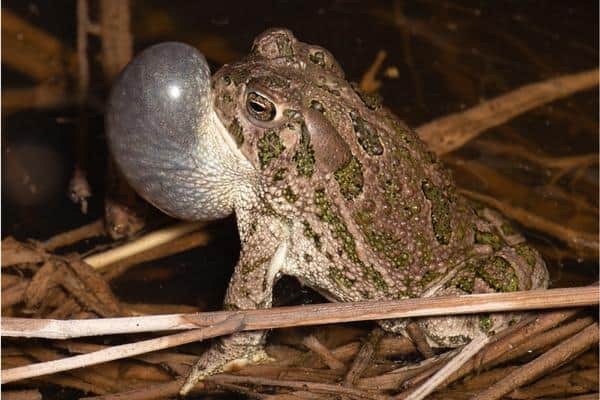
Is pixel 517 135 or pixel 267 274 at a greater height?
pixel 517 135

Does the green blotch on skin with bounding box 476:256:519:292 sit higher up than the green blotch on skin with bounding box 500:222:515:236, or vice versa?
the green blotch on skin with bounding box 500:222:515:236

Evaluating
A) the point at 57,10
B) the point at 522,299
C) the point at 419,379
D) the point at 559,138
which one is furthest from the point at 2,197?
the point at 559,138

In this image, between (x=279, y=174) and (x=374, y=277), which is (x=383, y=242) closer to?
(x=374, y=277)

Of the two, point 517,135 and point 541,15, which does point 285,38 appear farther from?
point 541,15

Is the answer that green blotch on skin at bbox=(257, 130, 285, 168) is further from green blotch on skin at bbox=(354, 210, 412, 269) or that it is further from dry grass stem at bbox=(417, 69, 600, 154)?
dry grass stem at bbox=(417, 69, 600, 154)

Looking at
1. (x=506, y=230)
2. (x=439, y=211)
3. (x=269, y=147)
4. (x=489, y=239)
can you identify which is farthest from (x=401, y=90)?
(x=269, y=147)

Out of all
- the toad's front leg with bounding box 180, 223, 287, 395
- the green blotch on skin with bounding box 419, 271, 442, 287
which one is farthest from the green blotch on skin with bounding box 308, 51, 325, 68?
the green blotch on skin with bounding box 419, 271, 442, 287
